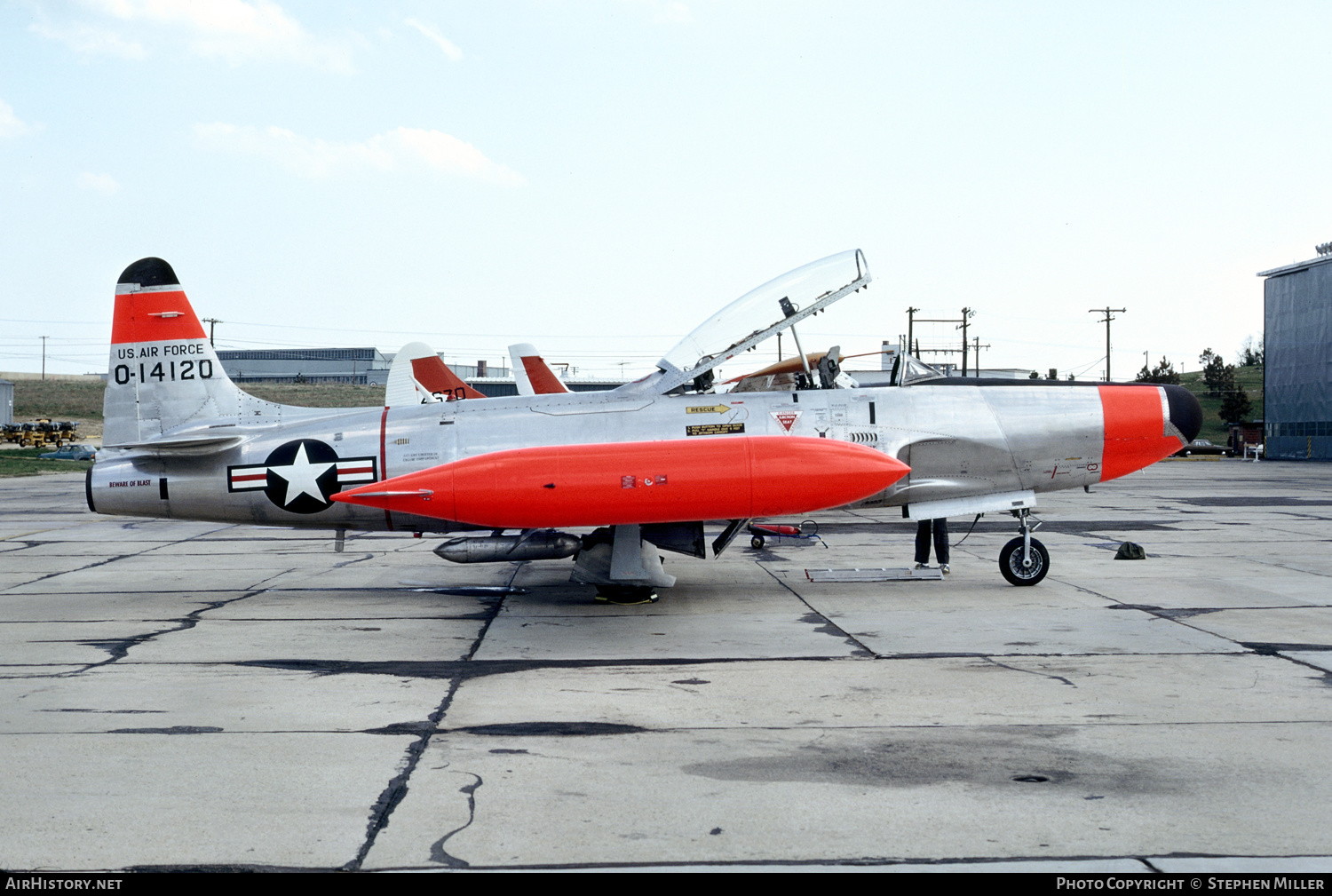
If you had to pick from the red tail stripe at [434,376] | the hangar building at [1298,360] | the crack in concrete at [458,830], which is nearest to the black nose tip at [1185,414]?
the crack in concrete at [458,830]

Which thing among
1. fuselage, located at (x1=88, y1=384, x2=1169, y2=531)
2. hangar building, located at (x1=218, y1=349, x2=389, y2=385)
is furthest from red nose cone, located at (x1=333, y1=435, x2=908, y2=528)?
hangar building, located at (x1=218, y1=349, x2=389, y2=385)

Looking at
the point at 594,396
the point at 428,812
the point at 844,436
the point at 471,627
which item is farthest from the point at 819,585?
the point at 428,812

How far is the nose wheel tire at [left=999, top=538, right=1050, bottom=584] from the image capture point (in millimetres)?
11367

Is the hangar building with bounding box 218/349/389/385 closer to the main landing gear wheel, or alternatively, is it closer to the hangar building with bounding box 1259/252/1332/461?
the hangar building with bounding box 1259/252/1332/461

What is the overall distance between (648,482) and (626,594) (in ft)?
6.36

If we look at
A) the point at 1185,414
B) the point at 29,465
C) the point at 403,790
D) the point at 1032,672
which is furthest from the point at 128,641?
the point at 29,465

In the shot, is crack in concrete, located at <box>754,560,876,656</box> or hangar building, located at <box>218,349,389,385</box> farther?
hangar building, located at <box>218,349,389,385</box>

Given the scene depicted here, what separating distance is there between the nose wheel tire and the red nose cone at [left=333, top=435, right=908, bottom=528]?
2.74 metres

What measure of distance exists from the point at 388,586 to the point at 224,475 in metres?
2.23

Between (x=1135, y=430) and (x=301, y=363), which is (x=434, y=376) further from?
(x=301, y=363)

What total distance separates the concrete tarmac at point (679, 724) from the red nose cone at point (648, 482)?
1.06m

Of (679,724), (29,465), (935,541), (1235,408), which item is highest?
(1235,408)

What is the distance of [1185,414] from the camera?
11.1 metres

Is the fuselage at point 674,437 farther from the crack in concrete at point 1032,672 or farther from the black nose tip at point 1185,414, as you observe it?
the crack in concrete at point 1032,672
